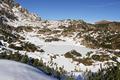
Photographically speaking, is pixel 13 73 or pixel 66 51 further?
pixel 66 51

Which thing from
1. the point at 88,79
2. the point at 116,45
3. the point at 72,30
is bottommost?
the point at 88,79

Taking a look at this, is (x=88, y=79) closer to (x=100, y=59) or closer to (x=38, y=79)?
(x=38, y=79)

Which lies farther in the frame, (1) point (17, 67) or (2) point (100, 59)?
(2) point (100, 59)

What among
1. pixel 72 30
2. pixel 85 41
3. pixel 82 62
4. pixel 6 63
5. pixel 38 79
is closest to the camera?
pixel 38 79

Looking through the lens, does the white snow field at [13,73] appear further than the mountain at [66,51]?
No

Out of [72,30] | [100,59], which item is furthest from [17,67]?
[72,30]

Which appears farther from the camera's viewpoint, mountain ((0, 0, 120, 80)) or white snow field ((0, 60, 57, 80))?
mountain ((0, 0, 120, 80))

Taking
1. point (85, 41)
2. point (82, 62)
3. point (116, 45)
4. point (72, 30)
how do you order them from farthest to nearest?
point (72, 30)
point (85, 41)
point (116, 45)
point (82, 62)

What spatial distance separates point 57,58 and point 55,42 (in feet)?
54.9

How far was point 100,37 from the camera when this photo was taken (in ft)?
145

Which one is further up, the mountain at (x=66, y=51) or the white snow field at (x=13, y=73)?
the mountain at (x=66, y=51)

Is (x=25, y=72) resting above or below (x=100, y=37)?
below

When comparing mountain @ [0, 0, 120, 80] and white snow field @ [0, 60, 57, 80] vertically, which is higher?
mountain @ [0, 0, 120, 80]

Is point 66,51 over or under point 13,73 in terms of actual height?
over
